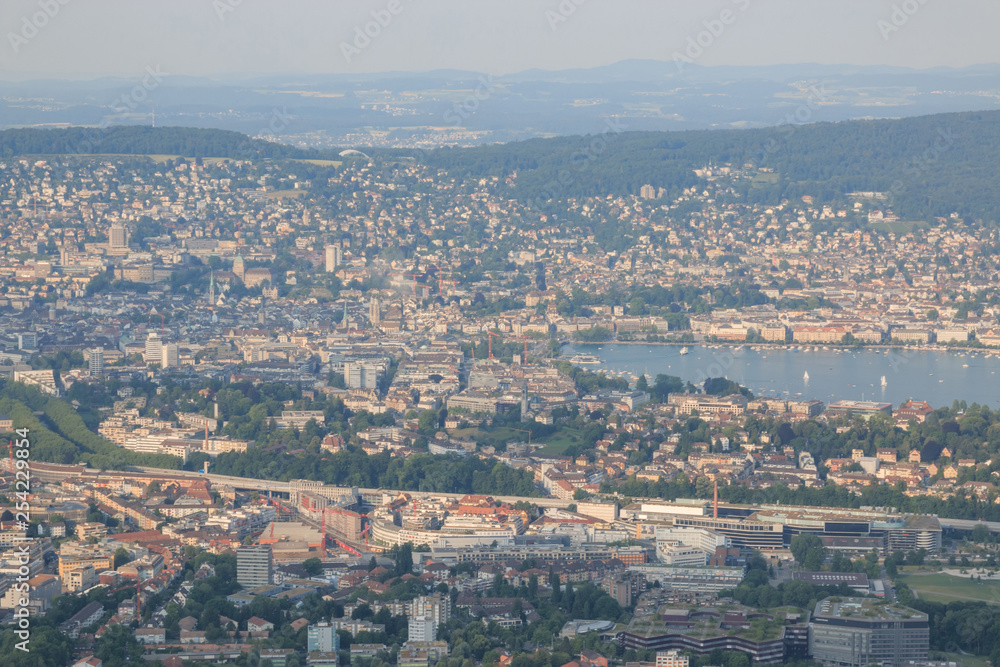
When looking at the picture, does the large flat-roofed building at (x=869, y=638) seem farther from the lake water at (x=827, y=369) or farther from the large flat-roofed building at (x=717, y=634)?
the lake water at (x=827, y=369)

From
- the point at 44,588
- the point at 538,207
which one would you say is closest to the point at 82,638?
the point at 44,588

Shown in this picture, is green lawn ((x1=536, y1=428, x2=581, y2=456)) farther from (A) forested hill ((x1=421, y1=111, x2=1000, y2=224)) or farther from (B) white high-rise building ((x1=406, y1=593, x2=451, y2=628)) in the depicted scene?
(A) forested hill ((x1=421, y1=111, x2=1000, y2=224))

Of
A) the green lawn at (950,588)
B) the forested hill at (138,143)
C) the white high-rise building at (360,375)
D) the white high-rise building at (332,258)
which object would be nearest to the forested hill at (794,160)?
the forested hill at (138,143)

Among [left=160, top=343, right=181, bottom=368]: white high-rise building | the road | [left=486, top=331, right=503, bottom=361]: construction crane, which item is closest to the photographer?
the road

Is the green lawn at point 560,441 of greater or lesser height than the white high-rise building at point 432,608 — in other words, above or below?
below

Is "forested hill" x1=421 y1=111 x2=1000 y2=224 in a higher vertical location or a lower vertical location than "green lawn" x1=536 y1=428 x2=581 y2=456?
higher

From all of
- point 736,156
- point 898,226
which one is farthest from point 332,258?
point 736,156

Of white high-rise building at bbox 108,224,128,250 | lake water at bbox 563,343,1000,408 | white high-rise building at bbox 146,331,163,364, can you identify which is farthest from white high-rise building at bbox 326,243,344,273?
white high-rise building at bbox 146,331,163,364
